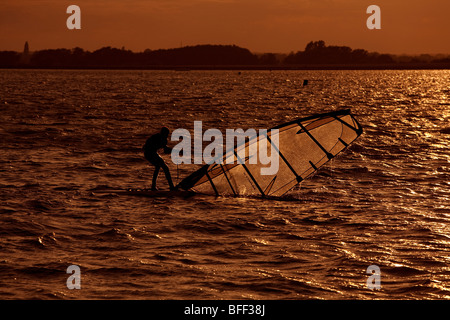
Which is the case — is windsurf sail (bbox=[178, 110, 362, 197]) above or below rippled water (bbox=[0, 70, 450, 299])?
above

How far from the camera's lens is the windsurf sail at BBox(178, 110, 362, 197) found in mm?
19078

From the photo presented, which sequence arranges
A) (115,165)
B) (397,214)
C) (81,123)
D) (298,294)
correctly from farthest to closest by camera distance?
1. (81,123)
2. (115,165)
3. (397,214)
4. (298,294)

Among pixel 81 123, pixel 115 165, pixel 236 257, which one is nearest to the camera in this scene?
pixel 236 257

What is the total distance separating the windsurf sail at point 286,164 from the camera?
19.1 metres

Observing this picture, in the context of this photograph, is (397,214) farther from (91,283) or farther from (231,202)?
(91,283)

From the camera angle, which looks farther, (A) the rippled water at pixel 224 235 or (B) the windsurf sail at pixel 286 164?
(B) the windsurf sail at pixel 286 164

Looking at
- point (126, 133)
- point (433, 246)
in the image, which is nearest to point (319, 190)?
point (433, 246)

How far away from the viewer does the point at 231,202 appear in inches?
734

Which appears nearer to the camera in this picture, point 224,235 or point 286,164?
point 224,235

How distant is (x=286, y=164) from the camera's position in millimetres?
19688

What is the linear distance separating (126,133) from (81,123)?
31.3 ft

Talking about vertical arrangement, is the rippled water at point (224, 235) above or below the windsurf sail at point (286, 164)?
below

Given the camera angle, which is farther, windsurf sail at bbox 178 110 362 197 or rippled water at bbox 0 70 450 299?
windsurf sail at bbox 178 110 362 197
